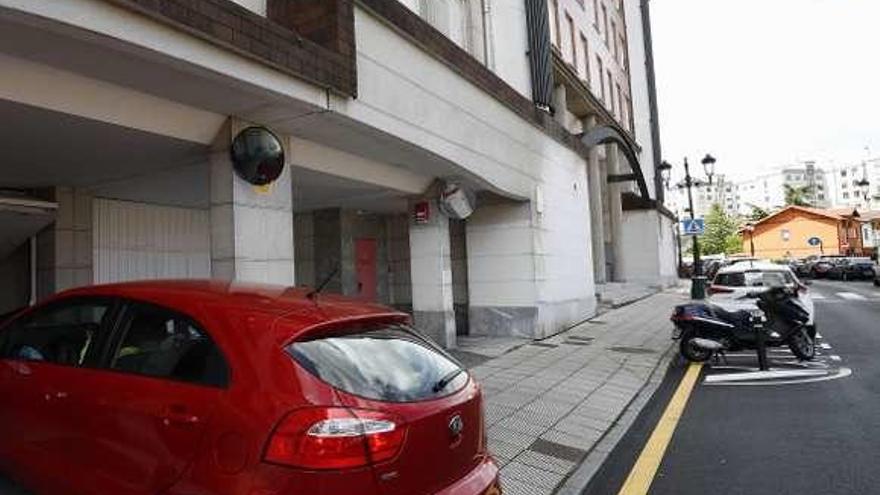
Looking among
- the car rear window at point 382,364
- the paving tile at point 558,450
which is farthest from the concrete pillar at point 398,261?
the car rear window at point 382,364

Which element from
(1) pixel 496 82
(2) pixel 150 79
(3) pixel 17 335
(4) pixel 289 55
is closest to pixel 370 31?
(4) pixel 289 55

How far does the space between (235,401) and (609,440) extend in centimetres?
470

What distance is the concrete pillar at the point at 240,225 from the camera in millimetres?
7559

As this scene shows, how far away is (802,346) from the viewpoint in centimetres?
1075

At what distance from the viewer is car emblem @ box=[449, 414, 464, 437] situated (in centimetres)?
340

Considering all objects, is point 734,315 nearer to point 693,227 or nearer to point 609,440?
point 609,440

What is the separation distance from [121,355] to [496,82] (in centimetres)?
1015

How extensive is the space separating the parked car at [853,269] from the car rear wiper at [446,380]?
138 ft

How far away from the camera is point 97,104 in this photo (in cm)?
645

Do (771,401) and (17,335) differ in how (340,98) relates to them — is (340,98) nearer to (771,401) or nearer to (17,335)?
(17,335)

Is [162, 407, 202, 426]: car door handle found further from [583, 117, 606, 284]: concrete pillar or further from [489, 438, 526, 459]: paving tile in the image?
[583, 117, 606, 284]: concrete pillar

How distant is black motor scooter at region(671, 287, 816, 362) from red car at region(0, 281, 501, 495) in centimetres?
781

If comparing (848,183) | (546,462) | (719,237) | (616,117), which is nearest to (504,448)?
(546,462)

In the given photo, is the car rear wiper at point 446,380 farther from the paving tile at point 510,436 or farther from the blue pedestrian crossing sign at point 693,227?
the blue pedestrian crossing sign at point 693,227
